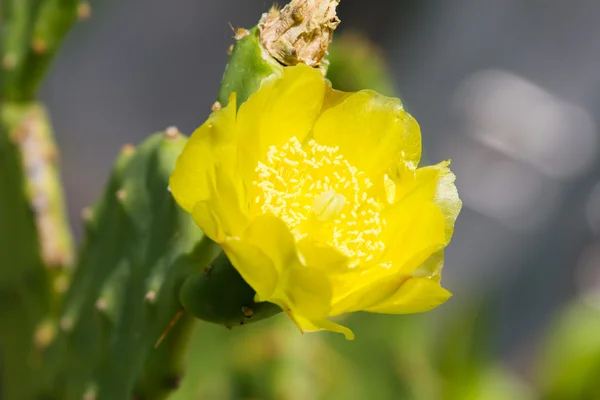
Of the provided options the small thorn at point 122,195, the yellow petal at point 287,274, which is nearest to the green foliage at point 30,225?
the small thorn at point 122,195

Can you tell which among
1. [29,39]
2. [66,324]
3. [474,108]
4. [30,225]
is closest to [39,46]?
[29,39]

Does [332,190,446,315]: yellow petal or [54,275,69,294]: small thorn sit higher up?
[332,190,446,315]: yellow petal

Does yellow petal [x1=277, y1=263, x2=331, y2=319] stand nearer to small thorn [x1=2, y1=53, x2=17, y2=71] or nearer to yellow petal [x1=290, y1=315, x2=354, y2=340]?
yellow petal [x1=290, y1=315, x2=354, y2=340]

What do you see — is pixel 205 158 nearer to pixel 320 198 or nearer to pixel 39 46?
pixel 320 198

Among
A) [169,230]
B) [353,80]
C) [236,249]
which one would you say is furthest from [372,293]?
[353,80]

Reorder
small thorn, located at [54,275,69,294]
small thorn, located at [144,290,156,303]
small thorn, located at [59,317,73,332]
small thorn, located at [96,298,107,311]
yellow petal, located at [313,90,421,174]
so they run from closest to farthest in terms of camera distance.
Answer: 1. yellow petal, located at [313,90,421,174]
2. small thorn, located at [144,290,156,303]
3. small thorn, located at [96,298,107,311]
4. small thorn, located at [59,317,73,332]
5. small thorn, located at [54,275,69,294]

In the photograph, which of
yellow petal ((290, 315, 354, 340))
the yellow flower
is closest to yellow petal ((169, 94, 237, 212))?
the yellow flower

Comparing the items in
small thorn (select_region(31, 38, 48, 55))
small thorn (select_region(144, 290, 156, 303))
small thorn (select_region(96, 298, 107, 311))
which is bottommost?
small thorn (select_region(96, 298, 107, 311))
